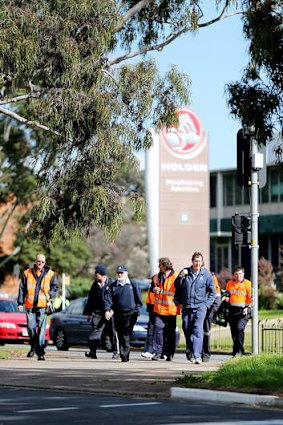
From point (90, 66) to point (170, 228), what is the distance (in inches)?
1212

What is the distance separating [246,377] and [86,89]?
11.2 metres

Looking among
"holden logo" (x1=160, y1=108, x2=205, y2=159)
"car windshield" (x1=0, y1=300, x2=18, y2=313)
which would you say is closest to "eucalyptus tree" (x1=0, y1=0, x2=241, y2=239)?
"car windshield" (x1=0, y1=300, x2=18, y2=313)

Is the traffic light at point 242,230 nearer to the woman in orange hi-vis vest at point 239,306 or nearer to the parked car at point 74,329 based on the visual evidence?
the woman in orange hi-vis vest at point 239,306

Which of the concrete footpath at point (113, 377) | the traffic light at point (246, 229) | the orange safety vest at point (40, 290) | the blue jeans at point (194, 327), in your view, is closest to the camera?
the concrete footpath at point (113, 377)

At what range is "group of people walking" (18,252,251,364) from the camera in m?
21.0

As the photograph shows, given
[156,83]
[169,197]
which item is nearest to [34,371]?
[156,83]

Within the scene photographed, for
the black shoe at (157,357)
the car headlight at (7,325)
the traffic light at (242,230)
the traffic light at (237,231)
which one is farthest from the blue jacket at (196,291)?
the car headlight at (7,325)

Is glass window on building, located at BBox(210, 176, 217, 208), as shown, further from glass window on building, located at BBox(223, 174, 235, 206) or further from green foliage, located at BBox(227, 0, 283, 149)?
green foliage, located at BBox(227, 0, 283, 149)

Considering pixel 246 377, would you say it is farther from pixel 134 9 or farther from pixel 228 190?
pixel 228 190

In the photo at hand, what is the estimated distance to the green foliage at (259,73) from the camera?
15.4 meters

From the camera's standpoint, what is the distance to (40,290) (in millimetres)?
22500

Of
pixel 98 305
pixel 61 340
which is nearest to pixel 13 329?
pixel 61 340

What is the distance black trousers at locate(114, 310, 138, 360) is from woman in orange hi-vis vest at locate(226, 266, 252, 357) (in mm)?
2171

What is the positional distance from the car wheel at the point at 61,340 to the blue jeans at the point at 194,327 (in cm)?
970
